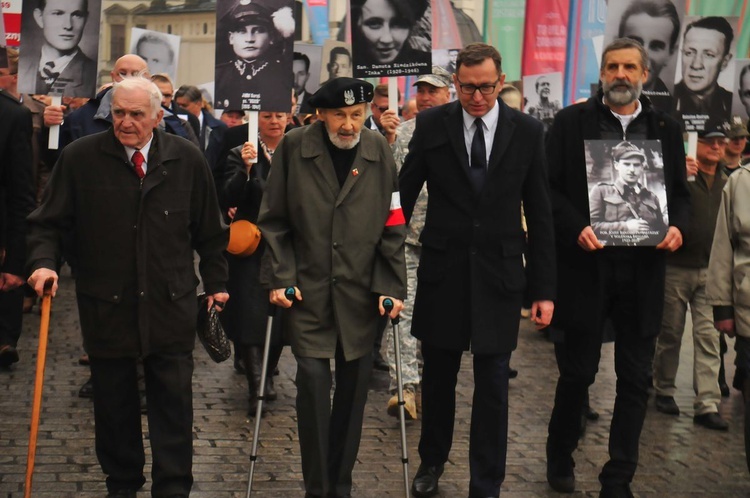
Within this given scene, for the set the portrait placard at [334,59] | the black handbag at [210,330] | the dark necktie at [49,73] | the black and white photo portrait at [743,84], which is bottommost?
the black handbag at [210,330]

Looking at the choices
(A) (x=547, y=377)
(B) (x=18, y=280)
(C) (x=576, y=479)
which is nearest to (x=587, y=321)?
(C) (x=576, y=479)

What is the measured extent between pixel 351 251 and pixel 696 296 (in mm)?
4496

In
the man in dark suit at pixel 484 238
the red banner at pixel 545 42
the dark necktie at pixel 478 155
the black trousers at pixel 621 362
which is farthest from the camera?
the red banner at pixel 545 42

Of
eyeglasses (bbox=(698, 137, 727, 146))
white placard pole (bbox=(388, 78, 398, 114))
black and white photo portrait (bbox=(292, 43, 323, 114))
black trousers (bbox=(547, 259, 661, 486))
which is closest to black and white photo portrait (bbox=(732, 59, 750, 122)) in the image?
eyeglasses (bbox=(698, 137, 727, 146))

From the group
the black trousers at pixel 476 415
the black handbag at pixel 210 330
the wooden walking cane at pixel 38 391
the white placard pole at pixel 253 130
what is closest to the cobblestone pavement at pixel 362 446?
the black trousers at pixel 476 415

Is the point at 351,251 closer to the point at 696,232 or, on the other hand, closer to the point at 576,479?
the point at 576,479

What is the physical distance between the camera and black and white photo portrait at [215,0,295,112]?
1009cm

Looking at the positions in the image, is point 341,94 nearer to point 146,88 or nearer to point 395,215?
point 395,215

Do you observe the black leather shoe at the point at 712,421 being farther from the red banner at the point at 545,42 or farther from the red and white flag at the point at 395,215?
the red banner at the point at 545,42

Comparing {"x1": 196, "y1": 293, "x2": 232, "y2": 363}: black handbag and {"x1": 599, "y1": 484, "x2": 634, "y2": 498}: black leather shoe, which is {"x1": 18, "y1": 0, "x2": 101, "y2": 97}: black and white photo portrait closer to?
{"x1": 196, "y1": 293, "x2": 232, "y2": 363}: black handbag

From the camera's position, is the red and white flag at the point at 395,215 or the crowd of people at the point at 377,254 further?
the red and white flag at the point at 395,215

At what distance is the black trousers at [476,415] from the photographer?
23.7ft

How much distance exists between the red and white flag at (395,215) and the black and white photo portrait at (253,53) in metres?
2.99

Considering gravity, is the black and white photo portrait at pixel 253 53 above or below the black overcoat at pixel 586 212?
above
